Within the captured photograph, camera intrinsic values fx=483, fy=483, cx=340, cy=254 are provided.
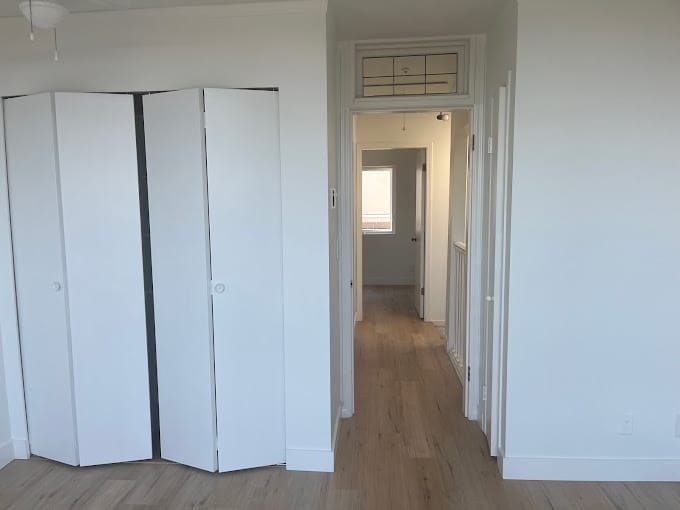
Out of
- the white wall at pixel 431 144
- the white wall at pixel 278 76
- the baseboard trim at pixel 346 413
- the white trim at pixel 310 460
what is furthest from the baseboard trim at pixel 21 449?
the white wall at pixel 431 144

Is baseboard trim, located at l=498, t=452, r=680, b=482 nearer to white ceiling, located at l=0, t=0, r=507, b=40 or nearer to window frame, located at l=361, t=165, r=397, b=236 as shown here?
white ceiling, located at l=0, t=0, r=507, b=40

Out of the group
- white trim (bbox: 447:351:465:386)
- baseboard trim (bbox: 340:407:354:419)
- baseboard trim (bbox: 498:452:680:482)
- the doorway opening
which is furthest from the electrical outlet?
baseboard trim (bbox: 340:407:354:419)

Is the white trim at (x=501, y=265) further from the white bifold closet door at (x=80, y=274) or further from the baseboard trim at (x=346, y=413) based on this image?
the white bifold closet door at (x=80, y=274)

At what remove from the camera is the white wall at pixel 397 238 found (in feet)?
27.0

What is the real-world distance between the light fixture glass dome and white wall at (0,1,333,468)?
0.52 metres

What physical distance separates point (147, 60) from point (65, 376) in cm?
180

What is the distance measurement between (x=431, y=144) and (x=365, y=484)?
411 cm

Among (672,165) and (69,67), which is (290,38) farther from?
(672,165)

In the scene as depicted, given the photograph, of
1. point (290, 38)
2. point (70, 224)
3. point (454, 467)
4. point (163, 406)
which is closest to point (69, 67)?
point (70, 224)

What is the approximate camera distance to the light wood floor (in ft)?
7.89

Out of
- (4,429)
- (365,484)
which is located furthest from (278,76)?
(4,429)

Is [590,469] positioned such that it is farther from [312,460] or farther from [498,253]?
[312,460]

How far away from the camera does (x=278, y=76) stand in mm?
2510

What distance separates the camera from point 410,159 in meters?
8.23
